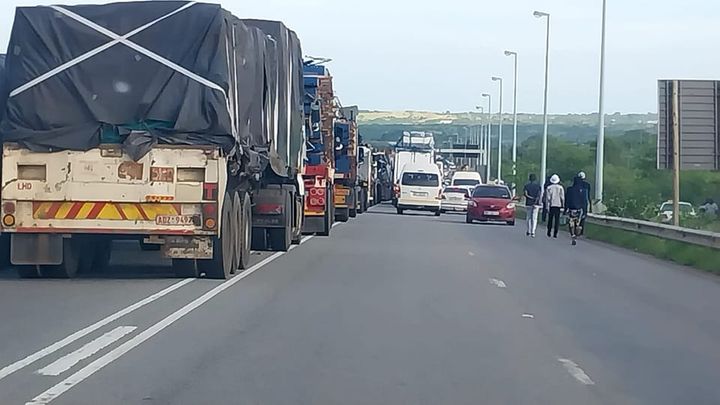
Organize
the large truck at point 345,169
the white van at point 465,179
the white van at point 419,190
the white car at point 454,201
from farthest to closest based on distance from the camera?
1. the white van at point 465,179
2. the white car at point 454,201
3. the white van at point 419,190
4. the large truck at point 345,169

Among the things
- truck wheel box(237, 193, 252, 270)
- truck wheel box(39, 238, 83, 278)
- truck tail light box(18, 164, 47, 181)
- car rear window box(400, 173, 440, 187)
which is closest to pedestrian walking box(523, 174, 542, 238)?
truck wheel box(237, 193, 252, 270)

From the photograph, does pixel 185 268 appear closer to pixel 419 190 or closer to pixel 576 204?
pixel 576 204

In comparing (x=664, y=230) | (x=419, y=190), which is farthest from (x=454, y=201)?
(x=664, y=230)

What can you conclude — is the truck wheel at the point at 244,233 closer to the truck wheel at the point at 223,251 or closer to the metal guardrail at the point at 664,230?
the truck wheel at the point at 223,251

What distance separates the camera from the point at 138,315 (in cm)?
1423

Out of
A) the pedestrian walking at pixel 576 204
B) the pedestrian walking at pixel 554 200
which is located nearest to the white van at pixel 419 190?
the pedestrian walking at pixel 554 200

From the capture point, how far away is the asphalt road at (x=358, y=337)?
33.1 ft

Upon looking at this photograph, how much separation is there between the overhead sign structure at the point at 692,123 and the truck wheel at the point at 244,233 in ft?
49.8

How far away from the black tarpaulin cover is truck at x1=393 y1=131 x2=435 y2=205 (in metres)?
47.2

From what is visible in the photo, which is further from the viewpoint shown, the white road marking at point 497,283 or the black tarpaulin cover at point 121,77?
the white road marking at point 497,283

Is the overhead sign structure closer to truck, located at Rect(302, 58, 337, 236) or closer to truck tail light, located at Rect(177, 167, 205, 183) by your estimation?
truck, located at Rect(302, 58, 337, 236)

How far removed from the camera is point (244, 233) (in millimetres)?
20688

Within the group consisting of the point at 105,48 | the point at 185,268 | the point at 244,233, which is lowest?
the point at 185,268

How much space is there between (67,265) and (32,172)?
1.48m
